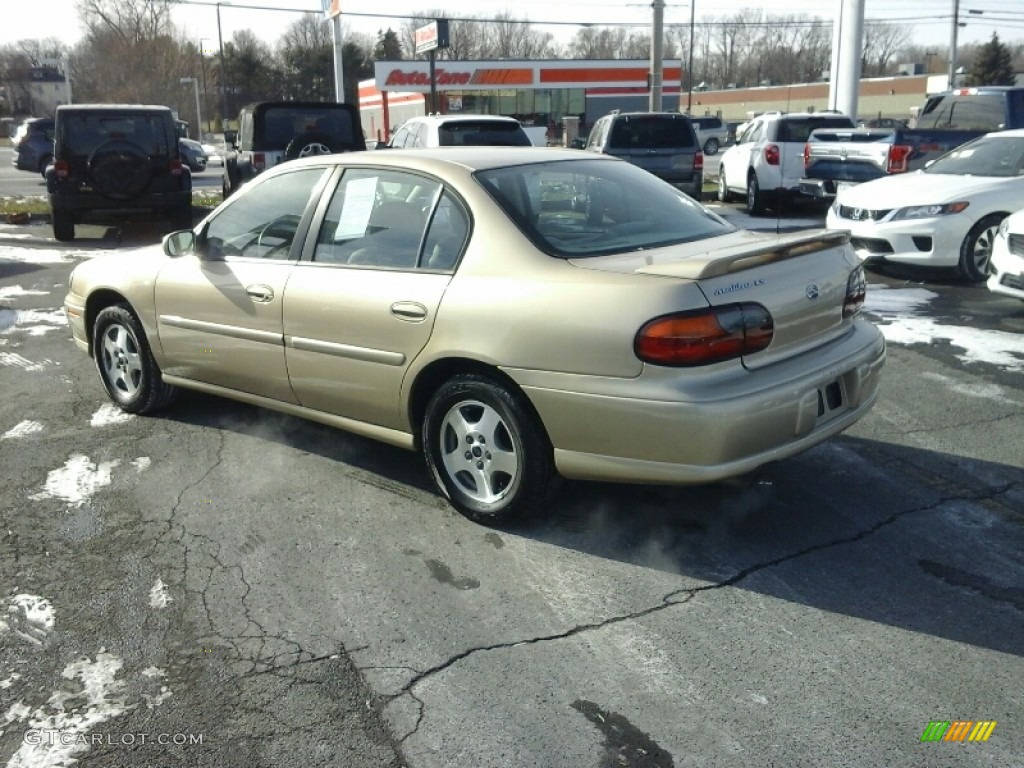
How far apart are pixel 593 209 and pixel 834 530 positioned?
1.75 meters

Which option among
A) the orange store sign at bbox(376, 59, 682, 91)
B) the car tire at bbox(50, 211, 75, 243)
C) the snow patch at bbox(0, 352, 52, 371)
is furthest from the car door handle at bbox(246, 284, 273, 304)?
the orange store sign at bbox(376, 59, 682, 91)

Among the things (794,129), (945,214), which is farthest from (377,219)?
(794,129)

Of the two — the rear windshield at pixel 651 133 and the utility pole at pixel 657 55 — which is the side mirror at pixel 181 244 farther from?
the utility pole at pixel 657 55

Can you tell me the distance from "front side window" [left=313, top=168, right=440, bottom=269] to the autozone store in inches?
1932

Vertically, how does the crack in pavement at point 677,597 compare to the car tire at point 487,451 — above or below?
below

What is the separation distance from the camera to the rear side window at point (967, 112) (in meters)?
13.3

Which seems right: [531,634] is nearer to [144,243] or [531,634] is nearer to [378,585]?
[378,585]

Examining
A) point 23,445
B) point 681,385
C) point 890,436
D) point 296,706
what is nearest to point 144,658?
point 296,706

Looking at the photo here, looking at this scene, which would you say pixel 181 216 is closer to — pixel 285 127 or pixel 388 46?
pixel 285 127

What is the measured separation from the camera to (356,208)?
475cm

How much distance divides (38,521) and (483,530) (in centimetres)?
201

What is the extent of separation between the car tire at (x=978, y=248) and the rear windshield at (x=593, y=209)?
5.68 meters

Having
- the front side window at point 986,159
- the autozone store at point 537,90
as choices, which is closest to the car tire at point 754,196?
the front side window at point 986,159

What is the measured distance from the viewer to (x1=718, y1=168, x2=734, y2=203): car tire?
18.2 m
